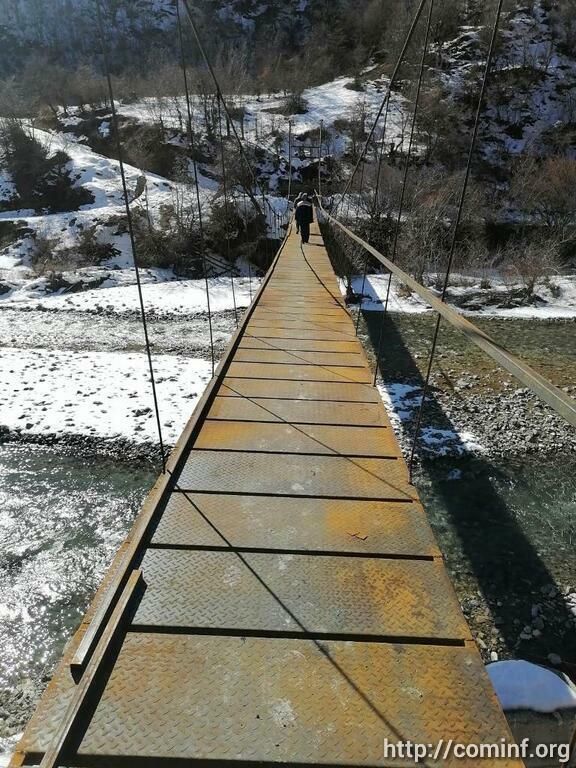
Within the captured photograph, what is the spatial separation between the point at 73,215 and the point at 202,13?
2244cm

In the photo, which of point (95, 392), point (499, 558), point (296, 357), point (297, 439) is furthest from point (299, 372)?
point (95, 392)

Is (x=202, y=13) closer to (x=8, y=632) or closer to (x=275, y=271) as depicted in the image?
(x=275, y=271)

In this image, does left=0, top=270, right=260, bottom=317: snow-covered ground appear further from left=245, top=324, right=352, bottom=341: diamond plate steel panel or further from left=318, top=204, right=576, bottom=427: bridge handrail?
left=318, top=204, right=576, bottom=427: bridge handrail

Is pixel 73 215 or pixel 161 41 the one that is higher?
pixel 161 41

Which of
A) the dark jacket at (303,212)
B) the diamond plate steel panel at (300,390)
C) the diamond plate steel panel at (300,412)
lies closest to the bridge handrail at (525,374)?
the diamond plate steel panel at (300,412)

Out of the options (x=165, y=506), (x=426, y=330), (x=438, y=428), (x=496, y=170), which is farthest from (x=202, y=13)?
(x=165, y=506)

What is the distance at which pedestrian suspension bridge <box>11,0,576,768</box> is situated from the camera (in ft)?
2.43

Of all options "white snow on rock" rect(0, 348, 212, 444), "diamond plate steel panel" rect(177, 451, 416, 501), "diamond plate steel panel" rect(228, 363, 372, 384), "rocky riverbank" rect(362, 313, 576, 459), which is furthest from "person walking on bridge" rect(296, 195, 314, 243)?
"diamond plate steel panel" rect(177, 451, 416, 501)

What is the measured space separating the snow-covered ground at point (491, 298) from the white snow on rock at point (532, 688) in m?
6.40

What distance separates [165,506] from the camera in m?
1.29

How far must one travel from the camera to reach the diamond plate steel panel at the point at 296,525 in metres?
1.16

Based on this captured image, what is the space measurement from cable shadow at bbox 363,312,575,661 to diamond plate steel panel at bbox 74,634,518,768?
2.02m

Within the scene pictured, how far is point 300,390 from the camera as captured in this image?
2.07 metres

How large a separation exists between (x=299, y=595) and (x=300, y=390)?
114cm
